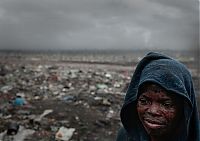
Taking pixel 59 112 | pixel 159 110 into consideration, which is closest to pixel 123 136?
pixel 159 110

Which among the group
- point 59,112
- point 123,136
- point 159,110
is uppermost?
point 159,110

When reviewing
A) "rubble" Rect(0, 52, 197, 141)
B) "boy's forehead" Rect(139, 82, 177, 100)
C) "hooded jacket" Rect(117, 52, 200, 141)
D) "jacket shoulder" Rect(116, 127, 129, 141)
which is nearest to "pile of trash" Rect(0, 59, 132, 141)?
"rubble" Rect(0, 52, 197, 141)

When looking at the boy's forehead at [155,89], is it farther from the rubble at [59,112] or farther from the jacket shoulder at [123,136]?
the rubble at [59,112]

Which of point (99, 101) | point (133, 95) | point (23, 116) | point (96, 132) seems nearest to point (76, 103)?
point (99, 101)

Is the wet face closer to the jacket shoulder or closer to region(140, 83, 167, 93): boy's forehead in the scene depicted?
region(140, 83, 167, 93): boy's forehead

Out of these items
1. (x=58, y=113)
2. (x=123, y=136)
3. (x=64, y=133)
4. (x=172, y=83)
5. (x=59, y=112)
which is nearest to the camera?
(x=172, y=83)

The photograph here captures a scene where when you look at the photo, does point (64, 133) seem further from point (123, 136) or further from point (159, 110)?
point (159, 110)

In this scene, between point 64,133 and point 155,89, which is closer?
point 155,89

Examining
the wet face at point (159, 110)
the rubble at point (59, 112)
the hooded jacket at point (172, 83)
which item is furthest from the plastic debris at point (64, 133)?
the wet face at point (159, 110)

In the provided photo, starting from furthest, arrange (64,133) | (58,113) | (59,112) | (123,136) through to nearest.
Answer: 1. (59,112)
2. (58,113)
3. (64,133)
4. (123,136)
